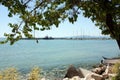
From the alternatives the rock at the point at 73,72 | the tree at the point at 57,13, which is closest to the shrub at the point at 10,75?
the tree at the point at 57,13

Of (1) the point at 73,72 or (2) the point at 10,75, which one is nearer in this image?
(2) the point at 10,75

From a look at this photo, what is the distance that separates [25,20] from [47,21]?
838 millimetres

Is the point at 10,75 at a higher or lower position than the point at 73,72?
higher

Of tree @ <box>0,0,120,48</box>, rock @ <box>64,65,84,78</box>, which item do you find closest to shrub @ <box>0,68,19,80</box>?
tree @ <box>0,0,120,48</box>

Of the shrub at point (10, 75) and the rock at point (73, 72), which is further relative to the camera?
the rock at point (73, 72)

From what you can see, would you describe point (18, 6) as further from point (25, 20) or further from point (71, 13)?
point (71, 13)

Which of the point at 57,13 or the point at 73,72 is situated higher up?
the point at 57,13

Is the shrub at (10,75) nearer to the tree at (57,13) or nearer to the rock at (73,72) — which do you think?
the tree at (57,13)

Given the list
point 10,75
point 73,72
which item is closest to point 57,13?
point 10,75

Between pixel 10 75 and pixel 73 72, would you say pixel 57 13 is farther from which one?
pixel 73 72

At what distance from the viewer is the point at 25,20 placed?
34.1 feet

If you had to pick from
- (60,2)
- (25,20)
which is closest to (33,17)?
(25,20)

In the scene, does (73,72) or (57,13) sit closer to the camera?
(57,13)

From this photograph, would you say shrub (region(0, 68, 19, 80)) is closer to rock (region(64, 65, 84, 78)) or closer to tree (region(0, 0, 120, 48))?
tree (region(0, 0, 120, 48))
